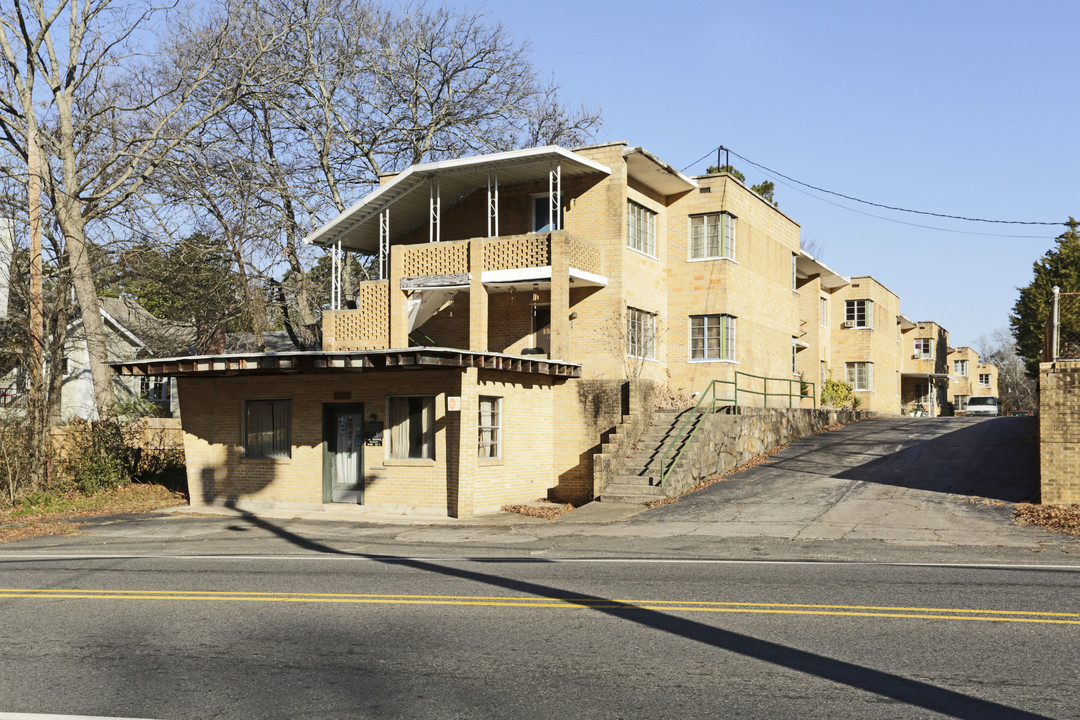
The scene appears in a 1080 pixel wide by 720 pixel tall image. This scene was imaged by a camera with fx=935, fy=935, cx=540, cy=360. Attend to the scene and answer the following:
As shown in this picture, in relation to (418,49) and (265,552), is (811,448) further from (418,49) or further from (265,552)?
(418,49)

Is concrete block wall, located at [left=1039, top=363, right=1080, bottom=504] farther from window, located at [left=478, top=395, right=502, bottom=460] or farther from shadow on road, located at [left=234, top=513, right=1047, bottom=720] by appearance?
shadow on road, located at [left=234, top=513, right=1047, bottom=720]

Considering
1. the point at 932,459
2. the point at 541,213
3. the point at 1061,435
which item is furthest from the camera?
the point at 541,213

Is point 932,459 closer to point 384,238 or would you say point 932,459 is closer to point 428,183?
point 428,183

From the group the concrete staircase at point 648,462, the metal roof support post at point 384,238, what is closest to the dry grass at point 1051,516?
the concrete staircase at point 648,462

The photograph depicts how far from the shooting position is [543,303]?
26.1 meters

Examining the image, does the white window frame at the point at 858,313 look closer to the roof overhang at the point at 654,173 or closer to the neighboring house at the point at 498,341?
the neighboring house at the point at 498,341

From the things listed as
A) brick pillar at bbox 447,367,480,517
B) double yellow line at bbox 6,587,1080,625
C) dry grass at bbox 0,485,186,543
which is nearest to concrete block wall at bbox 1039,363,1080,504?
double yellow line at bbox 6,587,1080,625

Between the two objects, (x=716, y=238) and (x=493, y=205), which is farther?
(x=716, y=238)

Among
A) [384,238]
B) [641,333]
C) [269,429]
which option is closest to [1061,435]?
[641,333]

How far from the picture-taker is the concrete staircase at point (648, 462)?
20.2 meters

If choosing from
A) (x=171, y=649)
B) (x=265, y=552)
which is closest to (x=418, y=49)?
(x=265, y=552)

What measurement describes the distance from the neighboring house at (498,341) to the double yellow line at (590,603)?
8.76 m

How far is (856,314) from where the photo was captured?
4853 centimetres

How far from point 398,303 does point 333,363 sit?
20.7 feet
